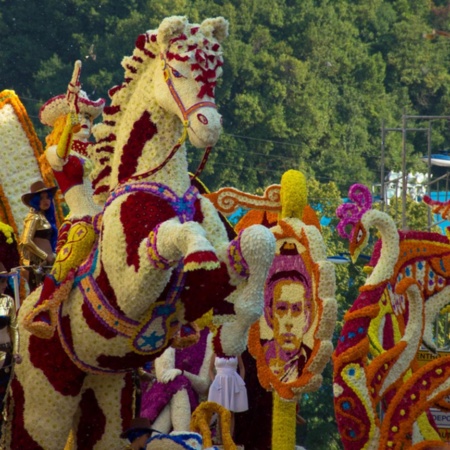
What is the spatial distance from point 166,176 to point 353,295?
16.3 m

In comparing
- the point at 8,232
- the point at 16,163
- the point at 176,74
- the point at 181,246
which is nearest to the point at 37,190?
the point at 16,163

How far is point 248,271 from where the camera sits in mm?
10359

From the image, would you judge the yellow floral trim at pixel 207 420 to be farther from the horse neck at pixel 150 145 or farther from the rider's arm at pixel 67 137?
the horse neck at pixel 150 145

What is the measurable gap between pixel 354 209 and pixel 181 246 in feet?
11.8

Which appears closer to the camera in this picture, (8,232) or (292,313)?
(8,232)

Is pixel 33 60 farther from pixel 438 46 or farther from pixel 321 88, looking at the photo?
pixel 438 46

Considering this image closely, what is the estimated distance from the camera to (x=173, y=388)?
13.4 m

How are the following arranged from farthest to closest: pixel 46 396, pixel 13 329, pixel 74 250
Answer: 1. pixel 46 396
2. pixel 74 250
3. pixel 13 329

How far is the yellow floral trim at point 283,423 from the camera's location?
13461 millimetres

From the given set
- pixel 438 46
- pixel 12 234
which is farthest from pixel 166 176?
pixel 438 46

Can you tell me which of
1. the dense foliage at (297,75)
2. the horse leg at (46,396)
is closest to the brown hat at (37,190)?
the horse leg at (46,396)

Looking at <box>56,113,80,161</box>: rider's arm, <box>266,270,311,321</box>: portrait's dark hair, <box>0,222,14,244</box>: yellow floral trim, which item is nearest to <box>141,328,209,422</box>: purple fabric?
<box>266,270,311,321</box>: portrait's dark hair

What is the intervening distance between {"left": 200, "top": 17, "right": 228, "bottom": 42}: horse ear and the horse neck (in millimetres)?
450

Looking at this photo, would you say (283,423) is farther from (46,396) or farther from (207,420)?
(46,396)
